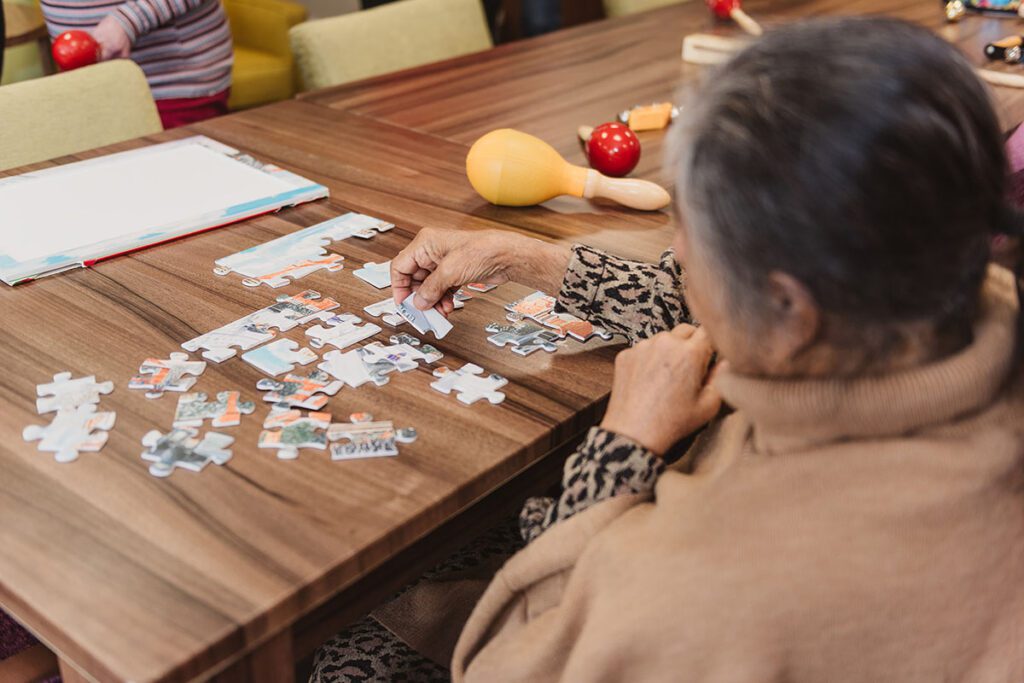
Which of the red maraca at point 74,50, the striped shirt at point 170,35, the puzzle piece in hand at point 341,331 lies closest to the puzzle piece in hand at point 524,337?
the puzzle piece in hand at point 341,331

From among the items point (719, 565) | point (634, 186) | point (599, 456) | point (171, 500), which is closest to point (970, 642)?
point (719, 565)

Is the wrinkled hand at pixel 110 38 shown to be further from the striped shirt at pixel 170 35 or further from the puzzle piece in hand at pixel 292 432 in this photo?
the puzzle piece in hand at pixel 292 432

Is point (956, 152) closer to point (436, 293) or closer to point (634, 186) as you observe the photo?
point (436, 293)

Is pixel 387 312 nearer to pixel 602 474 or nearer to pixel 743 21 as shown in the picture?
pixel 602 474

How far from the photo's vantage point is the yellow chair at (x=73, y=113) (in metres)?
1.80

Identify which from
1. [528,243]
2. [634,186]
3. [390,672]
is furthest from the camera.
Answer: [634,186]

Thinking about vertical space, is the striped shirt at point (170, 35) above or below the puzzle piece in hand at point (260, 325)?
above

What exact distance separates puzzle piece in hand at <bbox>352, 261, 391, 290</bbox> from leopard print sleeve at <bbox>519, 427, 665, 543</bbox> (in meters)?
0.44

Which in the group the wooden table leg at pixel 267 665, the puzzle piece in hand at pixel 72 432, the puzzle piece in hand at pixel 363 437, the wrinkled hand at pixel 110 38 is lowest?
the wooden table leg at pixel 267 665

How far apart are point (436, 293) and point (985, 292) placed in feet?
2.04

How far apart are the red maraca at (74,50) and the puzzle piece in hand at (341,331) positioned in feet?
4.36

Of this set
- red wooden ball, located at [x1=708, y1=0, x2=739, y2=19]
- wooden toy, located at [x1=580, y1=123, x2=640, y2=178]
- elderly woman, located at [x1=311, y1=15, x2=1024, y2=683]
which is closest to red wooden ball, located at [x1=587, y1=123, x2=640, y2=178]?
wooden toy, located at [x1=580, y1=123, x2=640, y2=178]

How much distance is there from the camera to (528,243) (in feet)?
4.34

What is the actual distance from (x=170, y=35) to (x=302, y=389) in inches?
76.9
